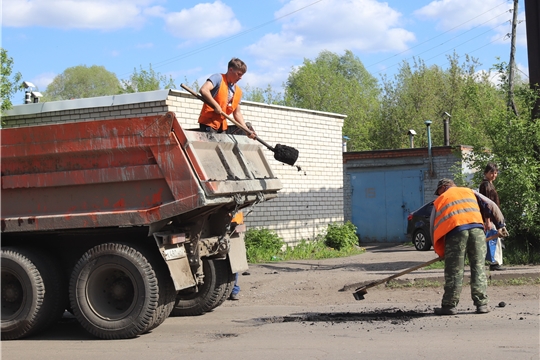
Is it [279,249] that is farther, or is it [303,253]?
[303,253]

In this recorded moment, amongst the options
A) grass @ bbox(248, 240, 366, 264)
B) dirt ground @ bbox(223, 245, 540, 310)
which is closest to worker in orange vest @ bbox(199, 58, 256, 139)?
dirt ground @ bbox(223, 245, 540, 310)

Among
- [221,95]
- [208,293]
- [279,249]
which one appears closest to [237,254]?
[208,293]

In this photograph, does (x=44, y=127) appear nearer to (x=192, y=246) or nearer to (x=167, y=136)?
(x=167, y=136)

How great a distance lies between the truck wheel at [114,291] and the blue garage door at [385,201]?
17.9m

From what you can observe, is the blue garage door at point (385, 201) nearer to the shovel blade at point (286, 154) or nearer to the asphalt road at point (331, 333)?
the asphalt road at point (331, 333)

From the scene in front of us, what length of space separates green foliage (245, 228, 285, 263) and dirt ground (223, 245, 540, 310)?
158 cm

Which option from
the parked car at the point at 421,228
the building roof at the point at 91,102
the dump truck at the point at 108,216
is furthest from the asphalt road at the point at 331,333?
the parked car at the point at 421,228

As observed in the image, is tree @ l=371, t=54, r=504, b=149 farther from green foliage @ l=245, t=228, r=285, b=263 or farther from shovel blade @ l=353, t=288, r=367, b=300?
shovel blade @ l=353, t=288, r=367, b=300

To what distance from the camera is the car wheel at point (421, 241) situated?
19.8 meters

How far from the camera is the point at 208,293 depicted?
8.79 meters

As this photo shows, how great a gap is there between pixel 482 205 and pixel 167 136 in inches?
154

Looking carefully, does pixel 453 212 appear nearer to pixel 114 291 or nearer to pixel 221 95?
pixel 221 95

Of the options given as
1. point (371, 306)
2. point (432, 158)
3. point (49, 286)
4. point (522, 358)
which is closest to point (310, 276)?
point (371, 306)

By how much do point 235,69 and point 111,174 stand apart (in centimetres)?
211
